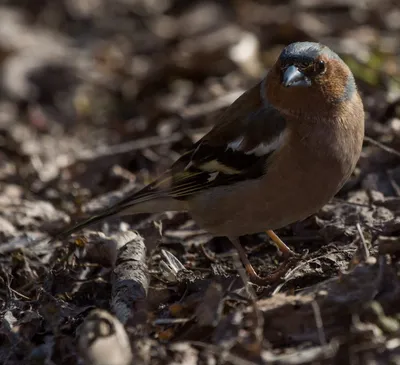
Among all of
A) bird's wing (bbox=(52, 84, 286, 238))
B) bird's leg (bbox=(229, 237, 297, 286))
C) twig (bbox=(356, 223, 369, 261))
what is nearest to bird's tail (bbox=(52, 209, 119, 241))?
bird's wing (bbox=(52, 84, 286, 238))

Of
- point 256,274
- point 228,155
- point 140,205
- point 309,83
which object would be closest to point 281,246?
point 256,274

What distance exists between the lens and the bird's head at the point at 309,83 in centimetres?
486

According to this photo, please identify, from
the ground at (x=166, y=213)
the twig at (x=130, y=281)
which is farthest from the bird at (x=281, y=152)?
the twig at (x=130, y=281)

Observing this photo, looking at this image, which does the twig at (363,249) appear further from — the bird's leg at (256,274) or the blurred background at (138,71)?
the blurred background at (138,71)

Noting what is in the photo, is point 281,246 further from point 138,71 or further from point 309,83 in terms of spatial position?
point 138,71

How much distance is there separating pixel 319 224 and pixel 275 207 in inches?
27.9

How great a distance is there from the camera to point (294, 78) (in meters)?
4.82

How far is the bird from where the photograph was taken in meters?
4.78

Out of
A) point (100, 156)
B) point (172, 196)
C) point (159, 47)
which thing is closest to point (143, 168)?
point (100, 156)

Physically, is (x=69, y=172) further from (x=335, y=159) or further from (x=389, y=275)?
(x=389, y=275)

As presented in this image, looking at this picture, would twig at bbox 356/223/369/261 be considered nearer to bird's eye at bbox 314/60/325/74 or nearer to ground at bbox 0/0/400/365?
ground at bbox 0/0/400/365

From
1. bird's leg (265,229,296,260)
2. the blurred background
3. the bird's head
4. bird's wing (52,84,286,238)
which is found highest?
the bird's head

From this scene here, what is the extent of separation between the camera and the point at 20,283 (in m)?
5.48

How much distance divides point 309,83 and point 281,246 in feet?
3.67
